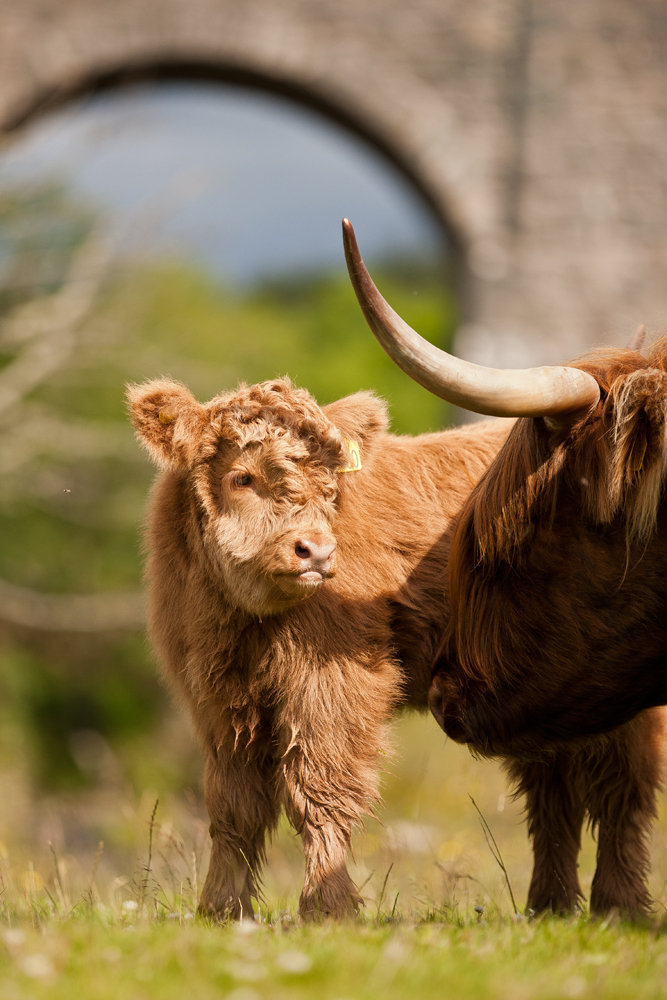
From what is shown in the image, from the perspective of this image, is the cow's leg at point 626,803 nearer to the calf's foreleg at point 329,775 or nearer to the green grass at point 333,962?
the green grass at point 333,962

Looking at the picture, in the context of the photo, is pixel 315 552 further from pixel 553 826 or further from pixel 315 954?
pixel 553 826

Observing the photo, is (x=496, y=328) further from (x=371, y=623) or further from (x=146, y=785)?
(x=146, y=785)

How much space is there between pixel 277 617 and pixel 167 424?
788mm

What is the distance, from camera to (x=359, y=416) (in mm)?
3873

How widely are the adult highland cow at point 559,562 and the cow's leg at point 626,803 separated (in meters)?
0.23

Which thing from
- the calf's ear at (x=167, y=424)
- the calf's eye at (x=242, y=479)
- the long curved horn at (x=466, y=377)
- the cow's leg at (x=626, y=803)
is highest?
the long curved horn at (x=466, y=377)

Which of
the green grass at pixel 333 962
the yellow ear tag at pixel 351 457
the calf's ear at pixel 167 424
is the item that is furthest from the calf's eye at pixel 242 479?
the green grass at pixel 333 962

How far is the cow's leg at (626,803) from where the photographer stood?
162 inches

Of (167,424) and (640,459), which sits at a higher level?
(640,459)

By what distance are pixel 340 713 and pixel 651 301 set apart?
976 centimetres

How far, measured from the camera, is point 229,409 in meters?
3.67

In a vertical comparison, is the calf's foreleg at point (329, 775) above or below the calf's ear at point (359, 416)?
below

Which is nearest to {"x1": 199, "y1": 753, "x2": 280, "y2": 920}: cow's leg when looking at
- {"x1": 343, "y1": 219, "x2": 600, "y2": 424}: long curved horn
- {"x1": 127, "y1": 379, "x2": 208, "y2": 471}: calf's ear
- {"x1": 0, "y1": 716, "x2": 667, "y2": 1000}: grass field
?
{"x1": 0, "y1": 716, "x2": 667, "y2": 1000}: grass field

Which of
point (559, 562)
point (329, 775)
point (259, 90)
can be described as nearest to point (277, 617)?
point (329, 775)
